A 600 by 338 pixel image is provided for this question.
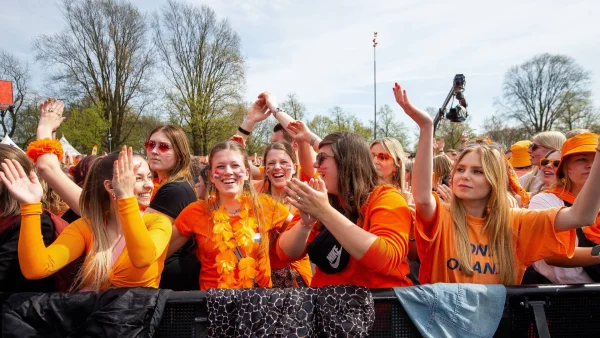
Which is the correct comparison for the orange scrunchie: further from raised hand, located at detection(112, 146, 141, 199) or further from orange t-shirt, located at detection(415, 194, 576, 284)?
orange t-shirt, located at detection(415, 194, 576, 284)

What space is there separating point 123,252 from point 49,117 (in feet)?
4.40

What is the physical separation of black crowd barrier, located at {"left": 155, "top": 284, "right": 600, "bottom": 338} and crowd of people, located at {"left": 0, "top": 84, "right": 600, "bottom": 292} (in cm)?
22

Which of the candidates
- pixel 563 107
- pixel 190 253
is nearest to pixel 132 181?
pixel 190 253

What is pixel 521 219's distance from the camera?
203 cm

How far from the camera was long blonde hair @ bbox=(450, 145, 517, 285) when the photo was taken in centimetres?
188

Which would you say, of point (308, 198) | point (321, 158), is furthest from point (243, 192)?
point (308, 198)

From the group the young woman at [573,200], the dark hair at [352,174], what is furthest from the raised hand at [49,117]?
the young woman at [573,200]

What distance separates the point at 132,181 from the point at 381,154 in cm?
245

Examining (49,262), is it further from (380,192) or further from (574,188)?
(574,188)

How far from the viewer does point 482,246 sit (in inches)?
77.2

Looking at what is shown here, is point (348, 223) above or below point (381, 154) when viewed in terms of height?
below

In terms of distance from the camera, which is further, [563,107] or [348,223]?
[563,107]

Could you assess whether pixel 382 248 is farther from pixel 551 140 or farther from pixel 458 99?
pixel 458 99

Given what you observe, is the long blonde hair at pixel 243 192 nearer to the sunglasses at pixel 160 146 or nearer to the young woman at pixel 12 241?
the sunglasses at pixel 160 146
